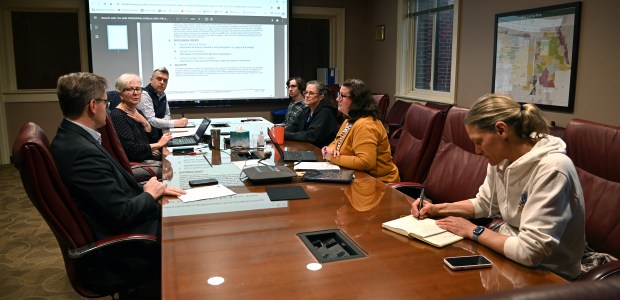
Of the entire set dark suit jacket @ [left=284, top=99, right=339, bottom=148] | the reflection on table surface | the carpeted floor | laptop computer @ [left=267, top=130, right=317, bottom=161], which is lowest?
the carpeted floor

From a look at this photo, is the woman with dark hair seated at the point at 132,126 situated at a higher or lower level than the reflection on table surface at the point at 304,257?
higher

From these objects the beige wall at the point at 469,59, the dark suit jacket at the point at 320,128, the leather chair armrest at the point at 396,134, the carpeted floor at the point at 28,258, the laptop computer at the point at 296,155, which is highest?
the beige wall at the point at 469,59

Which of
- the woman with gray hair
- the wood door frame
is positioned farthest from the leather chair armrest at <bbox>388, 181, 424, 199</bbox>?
the wood door frame

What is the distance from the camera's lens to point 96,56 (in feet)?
20.1

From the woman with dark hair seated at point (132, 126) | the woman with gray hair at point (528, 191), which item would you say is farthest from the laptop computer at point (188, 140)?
the woman with gray hair at point (528, 191)

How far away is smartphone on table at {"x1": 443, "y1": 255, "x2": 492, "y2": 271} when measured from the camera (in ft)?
4.62

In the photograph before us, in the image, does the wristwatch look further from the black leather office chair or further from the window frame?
the window frame

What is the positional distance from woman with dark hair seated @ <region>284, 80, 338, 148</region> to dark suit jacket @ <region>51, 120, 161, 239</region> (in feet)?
6.44

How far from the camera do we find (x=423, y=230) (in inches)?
66.0

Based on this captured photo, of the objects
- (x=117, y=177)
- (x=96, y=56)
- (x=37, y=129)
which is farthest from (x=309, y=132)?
(x=96, y=56)

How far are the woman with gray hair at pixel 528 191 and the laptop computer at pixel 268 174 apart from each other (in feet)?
2.57

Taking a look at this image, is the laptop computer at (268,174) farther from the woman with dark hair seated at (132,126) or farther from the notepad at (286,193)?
the woman with dark hair seated at (132,126)

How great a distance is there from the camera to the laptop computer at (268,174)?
2387 mm

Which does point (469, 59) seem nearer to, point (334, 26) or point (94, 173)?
point (334, 26)
